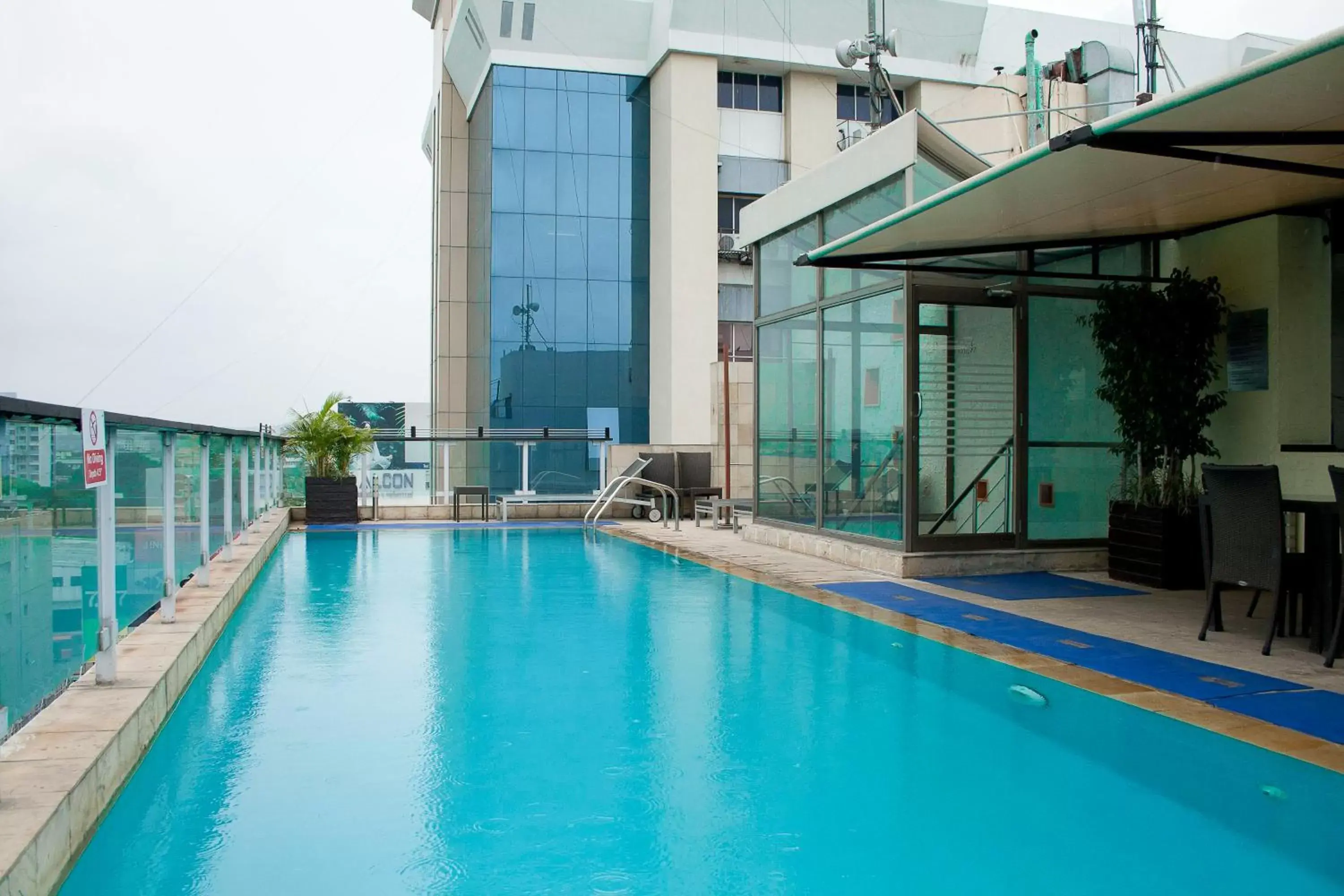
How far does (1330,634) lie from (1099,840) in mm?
2877

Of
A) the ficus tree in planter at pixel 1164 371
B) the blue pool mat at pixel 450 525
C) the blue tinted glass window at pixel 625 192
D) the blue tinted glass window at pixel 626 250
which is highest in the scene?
the blue tinted glass window at pixel 625 192

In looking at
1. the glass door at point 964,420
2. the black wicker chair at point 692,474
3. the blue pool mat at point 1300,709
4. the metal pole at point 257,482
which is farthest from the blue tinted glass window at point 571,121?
the blue pool mat at point 1300,709

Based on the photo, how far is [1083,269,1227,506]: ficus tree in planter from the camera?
7340 mm

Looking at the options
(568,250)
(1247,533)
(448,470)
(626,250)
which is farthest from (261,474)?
(626,250)

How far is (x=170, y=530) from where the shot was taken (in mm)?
5059

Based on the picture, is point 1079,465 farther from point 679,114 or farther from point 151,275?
point 151,275

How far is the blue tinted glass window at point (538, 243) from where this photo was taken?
22.8 m

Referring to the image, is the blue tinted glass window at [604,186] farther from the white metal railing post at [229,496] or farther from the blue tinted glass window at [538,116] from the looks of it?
the white metal railing post at [229,496]

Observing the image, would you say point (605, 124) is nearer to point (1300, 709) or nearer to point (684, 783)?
point (1300, 709)

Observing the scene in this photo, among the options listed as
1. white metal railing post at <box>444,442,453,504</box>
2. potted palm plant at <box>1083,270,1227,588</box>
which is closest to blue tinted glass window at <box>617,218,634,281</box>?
white metal railing post at <box>444,442,453,504</box>

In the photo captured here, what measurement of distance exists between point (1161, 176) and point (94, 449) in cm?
529

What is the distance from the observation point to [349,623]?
20.7ft

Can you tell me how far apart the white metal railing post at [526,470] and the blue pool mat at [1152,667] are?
9805 mm

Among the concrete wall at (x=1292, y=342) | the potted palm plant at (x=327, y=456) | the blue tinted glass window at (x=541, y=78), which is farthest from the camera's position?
the blue tinted glass window at (x=541, y=78)
